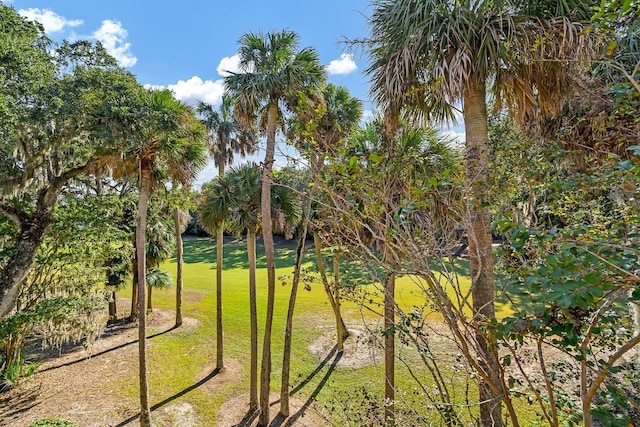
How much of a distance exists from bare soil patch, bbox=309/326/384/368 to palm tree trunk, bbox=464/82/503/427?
6110 millimetres

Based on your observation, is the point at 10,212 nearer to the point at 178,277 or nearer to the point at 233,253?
the point at 178,277

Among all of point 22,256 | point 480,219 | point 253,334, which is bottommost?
point 253,334

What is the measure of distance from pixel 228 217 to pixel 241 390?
16.1ft

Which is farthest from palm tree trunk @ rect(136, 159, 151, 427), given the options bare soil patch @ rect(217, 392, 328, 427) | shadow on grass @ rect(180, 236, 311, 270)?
shadow on grass @ rect(180, 236, 311, 270)

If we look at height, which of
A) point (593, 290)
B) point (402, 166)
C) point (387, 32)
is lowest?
point (593, 290)

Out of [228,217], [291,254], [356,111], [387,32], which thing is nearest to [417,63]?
[387,32]

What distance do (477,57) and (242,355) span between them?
1100cm

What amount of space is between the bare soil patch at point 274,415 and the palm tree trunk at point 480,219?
5258 mm

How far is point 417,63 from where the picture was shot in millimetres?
4023

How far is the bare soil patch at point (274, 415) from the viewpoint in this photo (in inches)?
285

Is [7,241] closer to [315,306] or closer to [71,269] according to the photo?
[71,269]

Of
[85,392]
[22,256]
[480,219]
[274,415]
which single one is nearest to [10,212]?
[22,256]

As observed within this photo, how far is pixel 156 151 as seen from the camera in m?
7.12

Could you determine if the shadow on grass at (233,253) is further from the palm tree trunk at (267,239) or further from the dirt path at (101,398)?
the palm tree trunk at (267,239)
